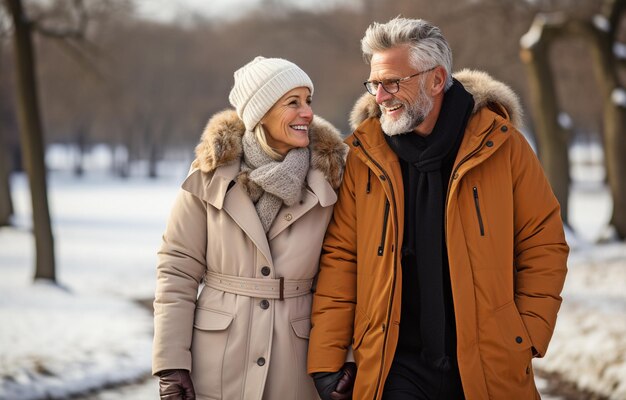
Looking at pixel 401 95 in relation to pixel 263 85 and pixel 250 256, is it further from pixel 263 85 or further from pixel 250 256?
pixel 250 256

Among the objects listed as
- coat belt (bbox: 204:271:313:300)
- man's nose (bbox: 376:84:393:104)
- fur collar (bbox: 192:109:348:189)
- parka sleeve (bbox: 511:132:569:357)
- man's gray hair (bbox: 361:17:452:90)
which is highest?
man's gray hair (bbox: 361:17:452:90)

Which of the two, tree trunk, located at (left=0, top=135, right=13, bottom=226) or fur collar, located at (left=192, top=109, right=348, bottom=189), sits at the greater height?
fur collar, located at (left=192, top=109, right=348, bottom=189)

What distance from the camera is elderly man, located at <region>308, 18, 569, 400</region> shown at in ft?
10.2

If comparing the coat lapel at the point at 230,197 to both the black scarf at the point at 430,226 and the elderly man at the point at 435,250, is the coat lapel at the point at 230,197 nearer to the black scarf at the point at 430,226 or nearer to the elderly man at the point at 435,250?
the elderly man at the point at 435,250

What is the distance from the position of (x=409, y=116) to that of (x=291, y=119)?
0.54 metres

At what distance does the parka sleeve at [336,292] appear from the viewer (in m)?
3.27

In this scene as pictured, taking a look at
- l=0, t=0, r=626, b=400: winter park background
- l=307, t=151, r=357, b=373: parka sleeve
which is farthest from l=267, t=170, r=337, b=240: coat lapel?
l=0, t=0, r=626, b=400: winter park background

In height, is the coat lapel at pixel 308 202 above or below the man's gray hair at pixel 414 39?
below

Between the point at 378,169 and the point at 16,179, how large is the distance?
44.9 metres

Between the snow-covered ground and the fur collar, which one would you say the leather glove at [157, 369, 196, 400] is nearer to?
the fur collar

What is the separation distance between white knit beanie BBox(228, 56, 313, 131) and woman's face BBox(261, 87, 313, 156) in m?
0.04

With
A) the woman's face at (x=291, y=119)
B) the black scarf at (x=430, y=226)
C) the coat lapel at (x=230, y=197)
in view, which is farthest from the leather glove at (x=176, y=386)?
the woman's face at (x=291, y=119)

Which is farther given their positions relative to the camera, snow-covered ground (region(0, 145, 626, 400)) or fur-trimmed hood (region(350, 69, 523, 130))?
snow-covered ground (region(0, 145, 626, 400))

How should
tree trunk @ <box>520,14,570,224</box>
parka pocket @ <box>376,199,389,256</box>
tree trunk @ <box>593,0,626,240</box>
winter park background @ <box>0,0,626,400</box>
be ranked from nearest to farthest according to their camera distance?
1. parka pocket @ <box>376,199,389,256</box>
2. winter park background @ <box>0,0,626,400</box>
3. tree trunk @ <box>593,0,626,240</box>
4. tree trunk @ <box>520,14,570,224</box>
